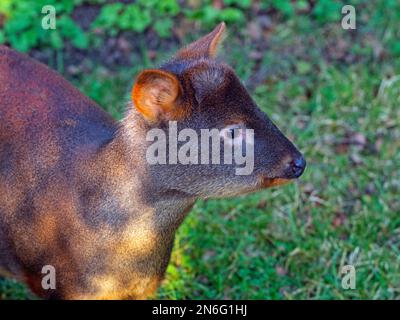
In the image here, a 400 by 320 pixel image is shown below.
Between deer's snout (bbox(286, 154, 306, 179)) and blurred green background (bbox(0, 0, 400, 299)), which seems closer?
deer's snout (bbox(286, 154, 306, 179))

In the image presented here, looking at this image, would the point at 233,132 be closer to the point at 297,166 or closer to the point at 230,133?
the point at 230,133

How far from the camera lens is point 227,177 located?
3646mm

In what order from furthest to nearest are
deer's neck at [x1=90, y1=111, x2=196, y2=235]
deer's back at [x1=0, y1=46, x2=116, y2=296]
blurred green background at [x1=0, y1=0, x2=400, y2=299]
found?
blurred green background at [x1=0, y1=0, x2=400, y2=299], deer's back at [x1=0, y1=46, x2=116, y2=296], deer's neck at [x1=90, y1=111, x2=196, y2=235]

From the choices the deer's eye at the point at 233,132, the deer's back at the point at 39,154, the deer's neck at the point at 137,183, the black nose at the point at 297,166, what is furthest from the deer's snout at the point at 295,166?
the deer's back at the point at 39,154

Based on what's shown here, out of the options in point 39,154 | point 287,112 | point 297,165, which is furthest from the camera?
point 287,112

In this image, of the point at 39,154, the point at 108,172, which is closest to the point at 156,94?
the point at 108,172

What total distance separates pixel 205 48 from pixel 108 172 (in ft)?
2.49

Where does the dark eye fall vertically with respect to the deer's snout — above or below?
above

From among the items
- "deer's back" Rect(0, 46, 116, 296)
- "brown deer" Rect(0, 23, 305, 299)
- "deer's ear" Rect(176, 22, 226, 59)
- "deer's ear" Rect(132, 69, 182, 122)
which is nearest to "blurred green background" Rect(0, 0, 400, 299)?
"deer's back" Rect(0, 46, 116, 296)

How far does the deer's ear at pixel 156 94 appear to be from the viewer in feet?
11.1

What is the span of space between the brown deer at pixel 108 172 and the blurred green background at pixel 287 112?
650mm

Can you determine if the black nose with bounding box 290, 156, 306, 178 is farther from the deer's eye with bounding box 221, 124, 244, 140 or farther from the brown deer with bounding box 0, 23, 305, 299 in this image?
the deer's eye with bounding box 221, 124, 244, 140

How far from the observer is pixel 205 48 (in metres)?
3.79

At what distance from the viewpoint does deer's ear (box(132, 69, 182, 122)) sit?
3371mm
